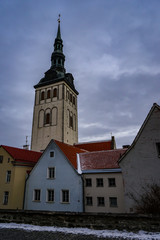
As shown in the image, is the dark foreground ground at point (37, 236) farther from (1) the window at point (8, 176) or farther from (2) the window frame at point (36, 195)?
(1) the window at point (8, 176)

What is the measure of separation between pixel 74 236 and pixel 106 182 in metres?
13.3

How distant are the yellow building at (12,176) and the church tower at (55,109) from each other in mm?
14807

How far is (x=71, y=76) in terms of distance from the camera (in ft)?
171

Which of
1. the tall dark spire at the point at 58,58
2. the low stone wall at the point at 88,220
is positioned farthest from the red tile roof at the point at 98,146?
the low stone wall at the point at 88,220

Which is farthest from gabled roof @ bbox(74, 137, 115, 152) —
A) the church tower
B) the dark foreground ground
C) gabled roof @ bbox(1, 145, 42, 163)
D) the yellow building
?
the dark foreground ground

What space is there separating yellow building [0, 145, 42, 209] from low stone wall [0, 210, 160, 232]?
1333 centimetres

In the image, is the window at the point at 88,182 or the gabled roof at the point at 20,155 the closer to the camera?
the window at the point at 88,182

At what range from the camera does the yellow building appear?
2239 centimetres

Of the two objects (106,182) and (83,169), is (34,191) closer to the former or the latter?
(83,169)

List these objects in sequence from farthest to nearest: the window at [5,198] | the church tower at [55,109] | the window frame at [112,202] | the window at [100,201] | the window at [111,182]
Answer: the church tower at [55,109] < the window at [5,198] < the window at [111,182] < the window at [100,201] < the window frame at [112,202]

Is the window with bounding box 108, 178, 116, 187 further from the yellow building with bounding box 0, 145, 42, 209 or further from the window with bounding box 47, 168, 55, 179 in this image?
the yellow building with bounding box 0, 145, 42, 209

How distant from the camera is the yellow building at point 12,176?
22391 millimetres

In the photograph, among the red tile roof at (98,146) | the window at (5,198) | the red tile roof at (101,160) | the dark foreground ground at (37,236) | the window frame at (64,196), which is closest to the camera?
the dark foreground ground at (37,236)

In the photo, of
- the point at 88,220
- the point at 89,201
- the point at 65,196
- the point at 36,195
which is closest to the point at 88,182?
the point at 89,201
